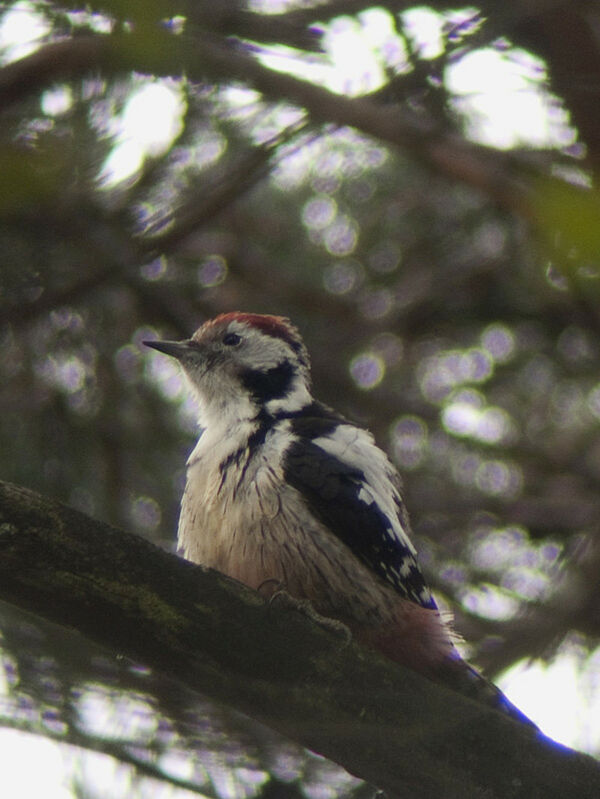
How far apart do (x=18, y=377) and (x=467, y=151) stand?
1.63 metres

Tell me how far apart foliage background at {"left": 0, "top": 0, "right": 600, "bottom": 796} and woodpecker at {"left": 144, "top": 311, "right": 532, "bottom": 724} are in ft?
1.40

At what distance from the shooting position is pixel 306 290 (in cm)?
398

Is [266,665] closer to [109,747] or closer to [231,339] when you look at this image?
[109,747]

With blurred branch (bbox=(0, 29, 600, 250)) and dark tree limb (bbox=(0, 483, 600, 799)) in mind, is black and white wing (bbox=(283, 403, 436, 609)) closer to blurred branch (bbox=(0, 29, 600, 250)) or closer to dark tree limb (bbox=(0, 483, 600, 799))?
dark tree limb (bbox=(0, 483, 600, 799))

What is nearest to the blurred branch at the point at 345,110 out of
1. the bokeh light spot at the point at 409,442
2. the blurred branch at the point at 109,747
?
the blurred branch at the point at 109,747

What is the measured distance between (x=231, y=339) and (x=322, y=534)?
3.25 ft

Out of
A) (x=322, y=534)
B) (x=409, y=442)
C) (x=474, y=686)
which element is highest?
(x=322, y=534)

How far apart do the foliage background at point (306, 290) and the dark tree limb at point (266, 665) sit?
0.25 ft

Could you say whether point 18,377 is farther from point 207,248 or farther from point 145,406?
point 207,248

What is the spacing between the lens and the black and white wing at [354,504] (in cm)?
255

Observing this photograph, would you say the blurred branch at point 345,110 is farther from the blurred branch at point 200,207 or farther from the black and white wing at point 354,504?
the black and white wing at point 354,504

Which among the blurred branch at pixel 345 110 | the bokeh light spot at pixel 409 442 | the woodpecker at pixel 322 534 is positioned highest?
the blurred branch at pixel 345 110

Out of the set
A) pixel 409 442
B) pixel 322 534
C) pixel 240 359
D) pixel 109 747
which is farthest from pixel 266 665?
pixel 409 442

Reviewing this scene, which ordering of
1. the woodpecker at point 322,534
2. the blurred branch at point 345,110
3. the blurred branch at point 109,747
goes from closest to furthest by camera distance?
the blurred branch at point 109,747, the blurred branch at point 345,110, the woodpecker at point 322,534
